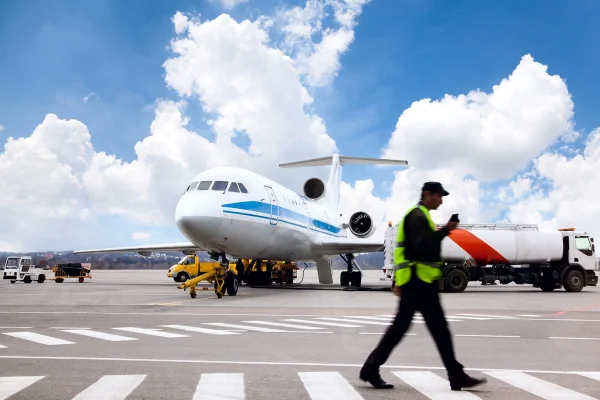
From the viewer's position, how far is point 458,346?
9.02 metres

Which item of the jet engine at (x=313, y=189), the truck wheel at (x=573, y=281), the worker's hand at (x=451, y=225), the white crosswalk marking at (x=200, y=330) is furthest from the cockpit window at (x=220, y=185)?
the worker's hand at (x=451, y=225)

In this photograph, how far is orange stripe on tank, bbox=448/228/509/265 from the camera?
24.5 meters

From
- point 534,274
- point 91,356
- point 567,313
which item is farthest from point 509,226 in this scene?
point 91,356

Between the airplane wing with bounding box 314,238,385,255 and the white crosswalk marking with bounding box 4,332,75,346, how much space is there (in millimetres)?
20676

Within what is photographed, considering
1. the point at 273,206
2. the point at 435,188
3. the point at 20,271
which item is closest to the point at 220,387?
the point at 435,188

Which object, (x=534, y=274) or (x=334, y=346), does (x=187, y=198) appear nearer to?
(x=334, y=346)

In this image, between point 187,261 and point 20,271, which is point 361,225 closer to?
point 187,261

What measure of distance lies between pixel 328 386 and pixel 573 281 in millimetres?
23277

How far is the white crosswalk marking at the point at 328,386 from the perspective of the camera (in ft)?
18.1

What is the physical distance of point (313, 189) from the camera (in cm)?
3494

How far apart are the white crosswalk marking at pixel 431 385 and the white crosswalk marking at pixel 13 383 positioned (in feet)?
11.8

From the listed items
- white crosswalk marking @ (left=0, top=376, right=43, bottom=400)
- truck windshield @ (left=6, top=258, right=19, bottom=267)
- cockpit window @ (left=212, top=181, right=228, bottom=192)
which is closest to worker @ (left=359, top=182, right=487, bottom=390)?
white crosswalk marking @ (left=0, top=376, right=43, bottom=400)

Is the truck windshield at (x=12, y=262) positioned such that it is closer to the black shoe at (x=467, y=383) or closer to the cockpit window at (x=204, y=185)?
the cockpit window at (x=204, y=185)

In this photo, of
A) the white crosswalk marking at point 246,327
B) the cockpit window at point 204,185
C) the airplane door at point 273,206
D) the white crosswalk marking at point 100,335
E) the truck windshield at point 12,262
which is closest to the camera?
the white crosswalk marking at point 100,335
